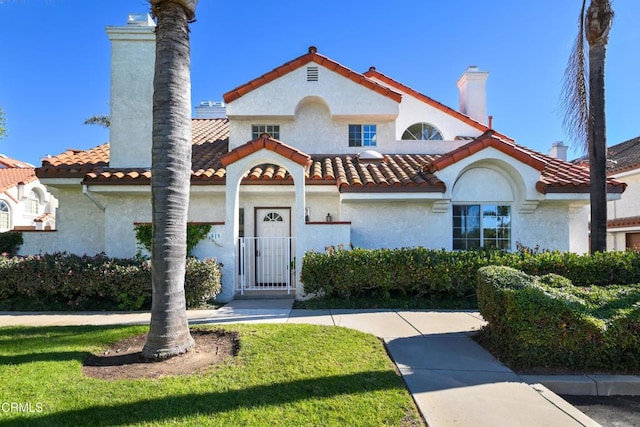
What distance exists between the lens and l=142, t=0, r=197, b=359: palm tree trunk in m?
5.10

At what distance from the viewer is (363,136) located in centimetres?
1389

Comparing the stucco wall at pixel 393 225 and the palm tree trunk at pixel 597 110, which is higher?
the palm tree trunk at pixel 597 110

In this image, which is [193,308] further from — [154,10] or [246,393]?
[154,10]

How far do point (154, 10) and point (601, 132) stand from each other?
10.4 meters

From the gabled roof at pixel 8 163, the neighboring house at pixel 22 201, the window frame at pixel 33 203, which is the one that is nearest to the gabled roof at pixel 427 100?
the neighboring house at pixel 22 201

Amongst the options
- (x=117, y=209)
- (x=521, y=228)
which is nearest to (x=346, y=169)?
(x=521, y=228)

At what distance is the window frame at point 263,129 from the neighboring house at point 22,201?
20283mm

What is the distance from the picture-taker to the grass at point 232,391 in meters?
3.52

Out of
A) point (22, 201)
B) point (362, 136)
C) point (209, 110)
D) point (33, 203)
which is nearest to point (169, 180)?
point (362, 136)

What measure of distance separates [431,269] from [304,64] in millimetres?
9059

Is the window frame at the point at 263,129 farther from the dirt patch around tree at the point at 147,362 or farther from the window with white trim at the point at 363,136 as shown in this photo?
the dirt patch around tree at the point at 147,362

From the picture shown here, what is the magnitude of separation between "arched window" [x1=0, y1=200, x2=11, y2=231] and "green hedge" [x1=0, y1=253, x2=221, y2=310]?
80.3ft

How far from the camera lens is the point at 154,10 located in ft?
18.0

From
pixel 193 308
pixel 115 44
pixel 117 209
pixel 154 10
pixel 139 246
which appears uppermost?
pixel 115 44
